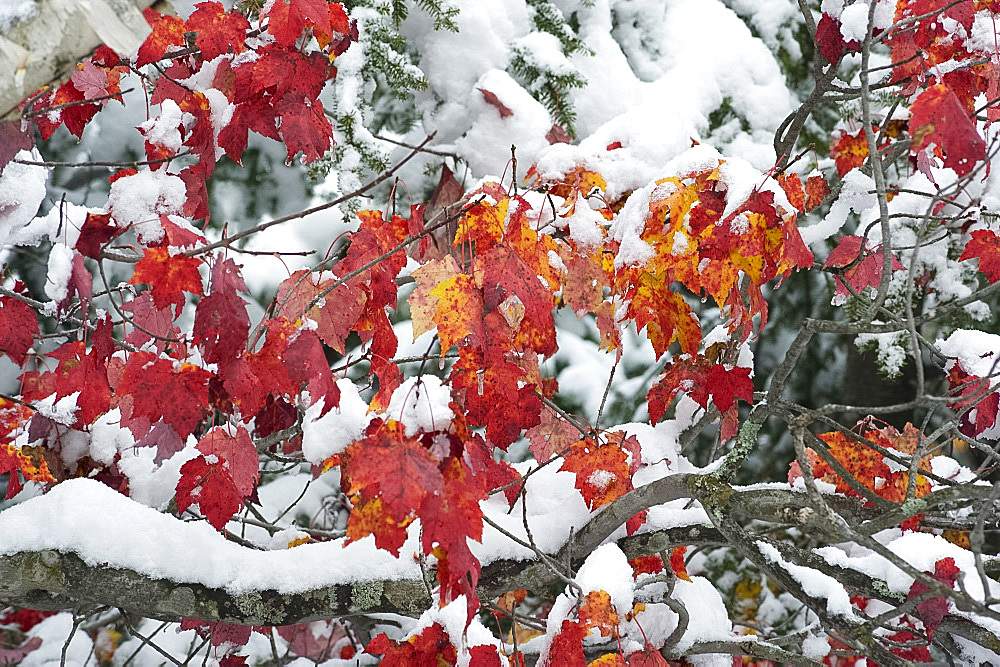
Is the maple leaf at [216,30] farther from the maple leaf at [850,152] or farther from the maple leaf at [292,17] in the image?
the maple leaf at [850,152]

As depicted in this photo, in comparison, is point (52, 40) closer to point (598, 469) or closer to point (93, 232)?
point (93, 232)

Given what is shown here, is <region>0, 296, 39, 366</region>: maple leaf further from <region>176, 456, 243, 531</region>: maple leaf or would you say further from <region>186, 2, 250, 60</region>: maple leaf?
<region>186, 2, 250, 60</region>: maple leaf

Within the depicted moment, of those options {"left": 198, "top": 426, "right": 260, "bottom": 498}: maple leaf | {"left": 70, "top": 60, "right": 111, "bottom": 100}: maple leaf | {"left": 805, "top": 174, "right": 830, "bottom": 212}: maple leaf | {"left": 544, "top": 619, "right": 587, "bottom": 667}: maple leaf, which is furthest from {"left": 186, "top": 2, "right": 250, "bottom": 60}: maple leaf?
{"left": 805, "top": 174, "right": 830, "bottom": 212}: maple leaf

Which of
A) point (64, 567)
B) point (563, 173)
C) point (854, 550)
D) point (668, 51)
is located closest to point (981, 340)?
point (854, 550)

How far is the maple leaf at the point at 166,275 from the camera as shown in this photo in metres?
1.38

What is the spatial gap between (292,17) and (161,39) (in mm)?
349

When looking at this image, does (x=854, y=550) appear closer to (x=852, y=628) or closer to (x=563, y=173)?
(x=852, y=628)

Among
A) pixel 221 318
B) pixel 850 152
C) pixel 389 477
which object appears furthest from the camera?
pixel 850 152

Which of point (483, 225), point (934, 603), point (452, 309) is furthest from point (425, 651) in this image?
point (934, 603)

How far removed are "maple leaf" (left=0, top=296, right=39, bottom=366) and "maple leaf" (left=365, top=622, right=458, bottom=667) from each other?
112cm

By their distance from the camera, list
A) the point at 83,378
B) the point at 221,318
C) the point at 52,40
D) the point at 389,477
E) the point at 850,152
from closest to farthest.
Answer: the point at 52,40 < the point at 389,477 < the point at 221,318 < the point at 83,378 < the point at 850,152

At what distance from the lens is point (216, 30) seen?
162 centimetres

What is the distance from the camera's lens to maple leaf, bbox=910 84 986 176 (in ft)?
4.12

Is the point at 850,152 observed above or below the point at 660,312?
above
